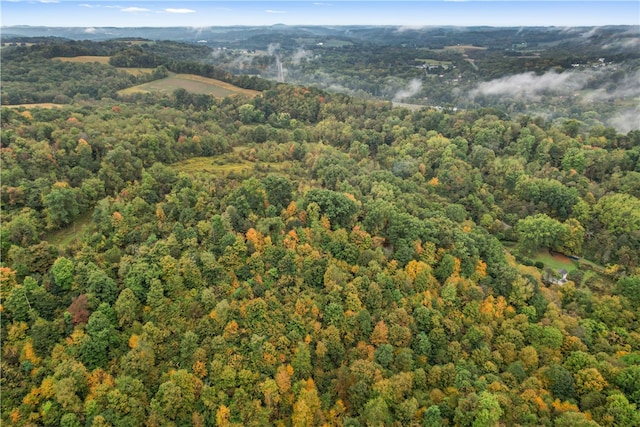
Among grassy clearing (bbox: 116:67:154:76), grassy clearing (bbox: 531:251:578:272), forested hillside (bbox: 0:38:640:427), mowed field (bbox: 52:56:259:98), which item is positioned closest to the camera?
forested hillside (bbox: 0:38:640:427)

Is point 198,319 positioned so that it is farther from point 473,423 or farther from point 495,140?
point 495,140

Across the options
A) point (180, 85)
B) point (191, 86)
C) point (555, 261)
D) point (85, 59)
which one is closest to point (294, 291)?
point (555, 261)

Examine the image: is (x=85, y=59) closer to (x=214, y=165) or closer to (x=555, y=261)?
(x=214, y=165)

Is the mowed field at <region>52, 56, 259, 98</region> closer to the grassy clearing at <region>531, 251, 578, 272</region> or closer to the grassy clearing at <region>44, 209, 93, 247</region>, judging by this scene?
the grassy clearing at <region>44, 209, 93, 247</region>

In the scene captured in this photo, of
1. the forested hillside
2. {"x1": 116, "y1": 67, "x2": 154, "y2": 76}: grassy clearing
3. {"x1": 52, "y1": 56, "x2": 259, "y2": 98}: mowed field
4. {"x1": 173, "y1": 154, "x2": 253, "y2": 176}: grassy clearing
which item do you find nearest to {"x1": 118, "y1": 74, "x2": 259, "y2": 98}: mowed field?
{"x1": 52, "y1": 56, "x2": 259, "y2": 98}: mowed field

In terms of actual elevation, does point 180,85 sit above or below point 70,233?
above

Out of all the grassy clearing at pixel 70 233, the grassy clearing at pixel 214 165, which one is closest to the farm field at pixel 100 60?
the grassy clearing at pixel 214 165
